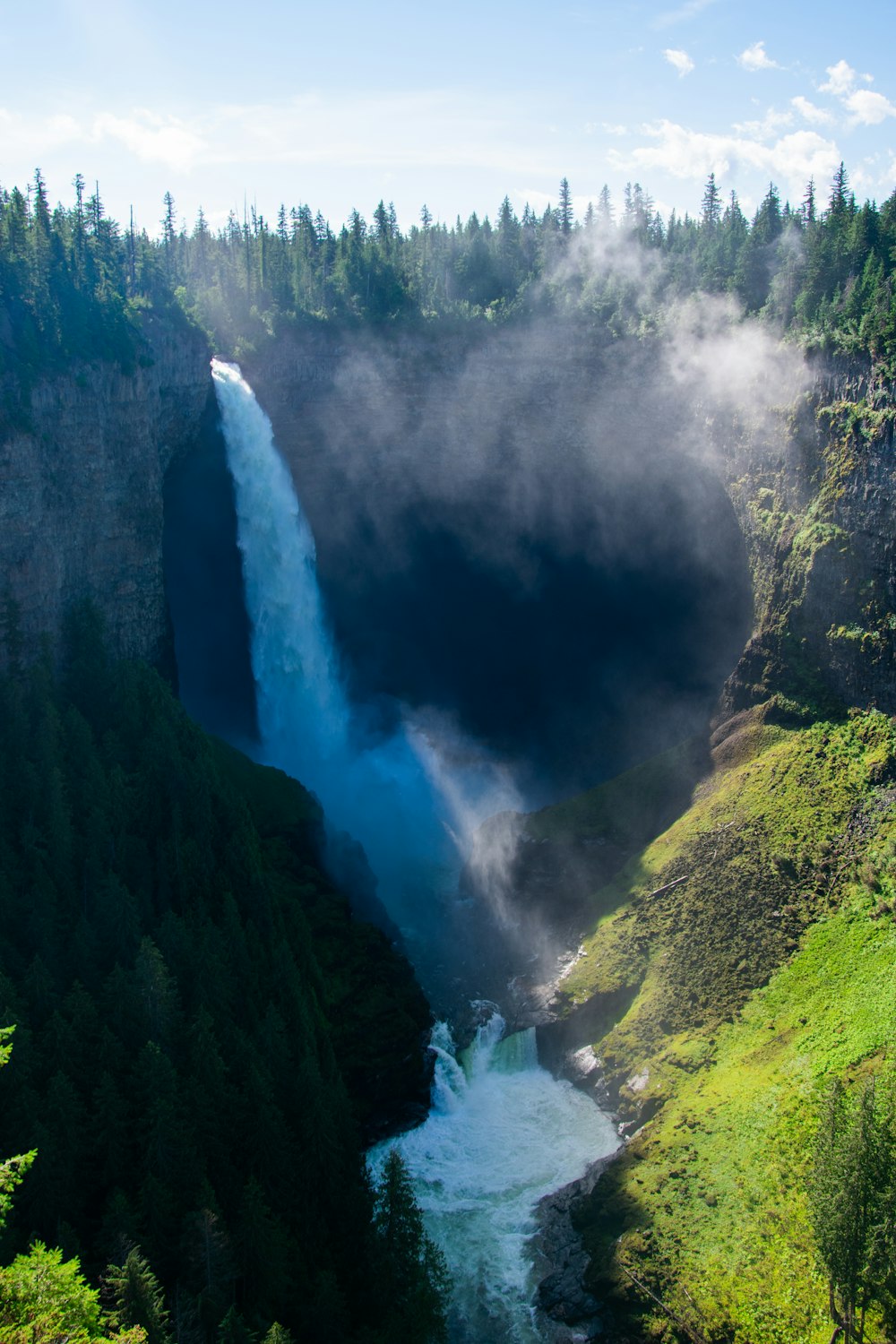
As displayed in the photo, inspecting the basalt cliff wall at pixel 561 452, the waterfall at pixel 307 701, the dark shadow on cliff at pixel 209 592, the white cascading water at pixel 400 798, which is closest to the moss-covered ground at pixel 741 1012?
the white cascading water at pixel 400 798

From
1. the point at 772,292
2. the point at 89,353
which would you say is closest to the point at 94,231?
the point at 89,353

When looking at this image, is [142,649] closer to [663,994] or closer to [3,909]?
[3,909]

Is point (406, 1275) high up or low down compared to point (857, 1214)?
down

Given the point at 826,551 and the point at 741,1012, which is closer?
the point at 741,1012

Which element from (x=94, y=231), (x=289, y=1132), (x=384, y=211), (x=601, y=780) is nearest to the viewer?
(x=289, y=1132)

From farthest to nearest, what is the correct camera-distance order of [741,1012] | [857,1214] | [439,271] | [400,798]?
[439,271], [400,798], [741,1012], [857,1214]

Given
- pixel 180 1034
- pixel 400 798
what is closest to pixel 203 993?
pixel 180 1034

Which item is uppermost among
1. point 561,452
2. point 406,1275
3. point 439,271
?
point 439,271

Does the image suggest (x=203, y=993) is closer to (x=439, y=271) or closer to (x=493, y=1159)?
(x=493, y=1159)

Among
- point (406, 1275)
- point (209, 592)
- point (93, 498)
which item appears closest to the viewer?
point (406, 1275)
